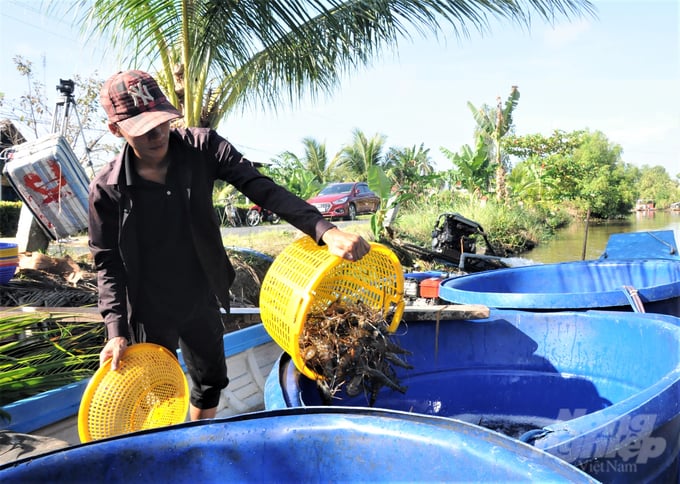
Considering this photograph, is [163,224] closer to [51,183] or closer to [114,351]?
[114,351]

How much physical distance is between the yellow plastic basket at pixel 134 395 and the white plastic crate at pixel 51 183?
13.0 feet

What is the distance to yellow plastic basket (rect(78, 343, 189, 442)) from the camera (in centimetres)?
186

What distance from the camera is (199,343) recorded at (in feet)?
7.29

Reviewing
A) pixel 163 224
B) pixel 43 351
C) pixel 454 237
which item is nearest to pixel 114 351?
pixel 163 224

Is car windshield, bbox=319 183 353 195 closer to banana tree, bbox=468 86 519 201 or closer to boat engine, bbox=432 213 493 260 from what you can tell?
banana tree, bbox=468 86 519 201

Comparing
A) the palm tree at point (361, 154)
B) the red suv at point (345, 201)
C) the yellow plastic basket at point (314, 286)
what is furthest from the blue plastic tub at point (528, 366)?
the palm tree at point (361, 154)

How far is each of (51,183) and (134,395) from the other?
4120mm

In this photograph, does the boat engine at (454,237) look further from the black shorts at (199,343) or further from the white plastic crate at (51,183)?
the black shorts at (199,343)

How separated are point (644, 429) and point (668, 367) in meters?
0.93

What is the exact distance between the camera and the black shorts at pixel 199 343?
2.17 metres

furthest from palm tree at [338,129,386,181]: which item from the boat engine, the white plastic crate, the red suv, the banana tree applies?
the white plastic crate

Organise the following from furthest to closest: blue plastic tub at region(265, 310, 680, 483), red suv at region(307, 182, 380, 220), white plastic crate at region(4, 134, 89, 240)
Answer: red suv at region(307, 182, 380, 220) < white plastic crate at region(4, 134, 89, 240) < blue plastic tub at region(265, 310, 680, 483)

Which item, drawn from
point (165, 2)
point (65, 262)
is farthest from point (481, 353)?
point (165, 2)

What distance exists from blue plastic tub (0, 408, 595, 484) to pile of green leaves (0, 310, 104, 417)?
149cm
